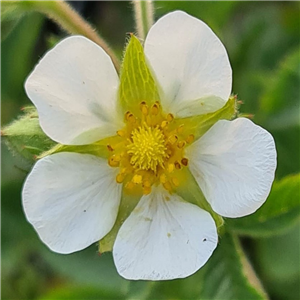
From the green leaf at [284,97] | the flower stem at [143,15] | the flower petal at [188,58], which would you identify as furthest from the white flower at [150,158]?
the green leaf at [284,97]

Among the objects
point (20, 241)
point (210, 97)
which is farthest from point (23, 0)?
point (20, 241)

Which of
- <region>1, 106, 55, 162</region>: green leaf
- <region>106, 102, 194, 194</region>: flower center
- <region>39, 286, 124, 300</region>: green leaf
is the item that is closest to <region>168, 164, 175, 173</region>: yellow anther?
<region>106, 102, 194, 194</region>: flower center

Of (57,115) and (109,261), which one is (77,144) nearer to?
(57,115)

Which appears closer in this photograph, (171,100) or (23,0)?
(171,100)

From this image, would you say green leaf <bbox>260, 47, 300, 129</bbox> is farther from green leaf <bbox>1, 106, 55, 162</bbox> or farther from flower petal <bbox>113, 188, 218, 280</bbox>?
green leaf <bbox>1, 106, 55, 162</bbox>

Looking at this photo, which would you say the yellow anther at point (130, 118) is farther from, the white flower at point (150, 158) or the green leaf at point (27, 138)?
the green leaf at point (27, 138)

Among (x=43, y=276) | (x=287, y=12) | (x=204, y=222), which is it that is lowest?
(x=43, y=276)

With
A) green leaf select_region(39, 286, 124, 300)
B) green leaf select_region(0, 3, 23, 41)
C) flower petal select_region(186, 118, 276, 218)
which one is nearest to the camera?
flower petal select_region(186, 118, 276, 218)
